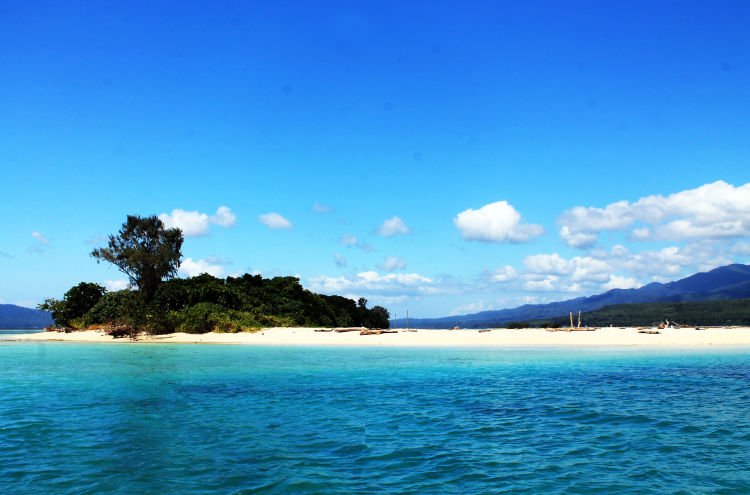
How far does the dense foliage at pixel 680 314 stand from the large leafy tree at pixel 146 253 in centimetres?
7360

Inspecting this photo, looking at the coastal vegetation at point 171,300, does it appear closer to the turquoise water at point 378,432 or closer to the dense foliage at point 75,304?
the dense foliage at point 75,304

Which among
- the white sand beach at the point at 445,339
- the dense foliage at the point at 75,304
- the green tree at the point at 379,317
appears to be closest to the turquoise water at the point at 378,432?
the white sand beach at the point at 445,339

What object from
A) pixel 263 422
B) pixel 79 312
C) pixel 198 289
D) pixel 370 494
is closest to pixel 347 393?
pixel 263 422


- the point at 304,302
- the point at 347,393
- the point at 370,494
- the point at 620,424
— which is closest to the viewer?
the point at 370,494

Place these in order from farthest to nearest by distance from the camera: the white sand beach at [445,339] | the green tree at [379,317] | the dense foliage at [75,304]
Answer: the green tree at [379,317], the dense foliage at [75,304], the white sand beach at [445,339]

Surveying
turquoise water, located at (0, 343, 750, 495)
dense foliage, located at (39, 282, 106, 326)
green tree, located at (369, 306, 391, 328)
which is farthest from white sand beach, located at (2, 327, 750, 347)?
green tree, located at (369, 306, 391, 328)

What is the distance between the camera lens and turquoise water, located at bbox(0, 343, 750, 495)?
9.91 m

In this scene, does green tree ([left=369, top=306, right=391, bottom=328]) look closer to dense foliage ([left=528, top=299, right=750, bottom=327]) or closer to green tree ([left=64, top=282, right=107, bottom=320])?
dense foliage ([left=528, top=299, right=750, bottom=327])

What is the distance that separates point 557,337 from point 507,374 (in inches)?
1294

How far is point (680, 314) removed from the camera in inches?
5256

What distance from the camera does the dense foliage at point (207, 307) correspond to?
65062mm

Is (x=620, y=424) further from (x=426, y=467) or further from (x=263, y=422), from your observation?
(x=263, y=422)

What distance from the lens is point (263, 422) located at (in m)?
15.7

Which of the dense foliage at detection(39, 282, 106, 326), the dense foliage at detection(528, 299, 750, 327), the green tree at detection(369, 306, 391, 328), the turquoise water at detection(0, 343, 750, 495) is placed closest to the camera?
the turquoise water at detection(0, 343, 750, 495)
